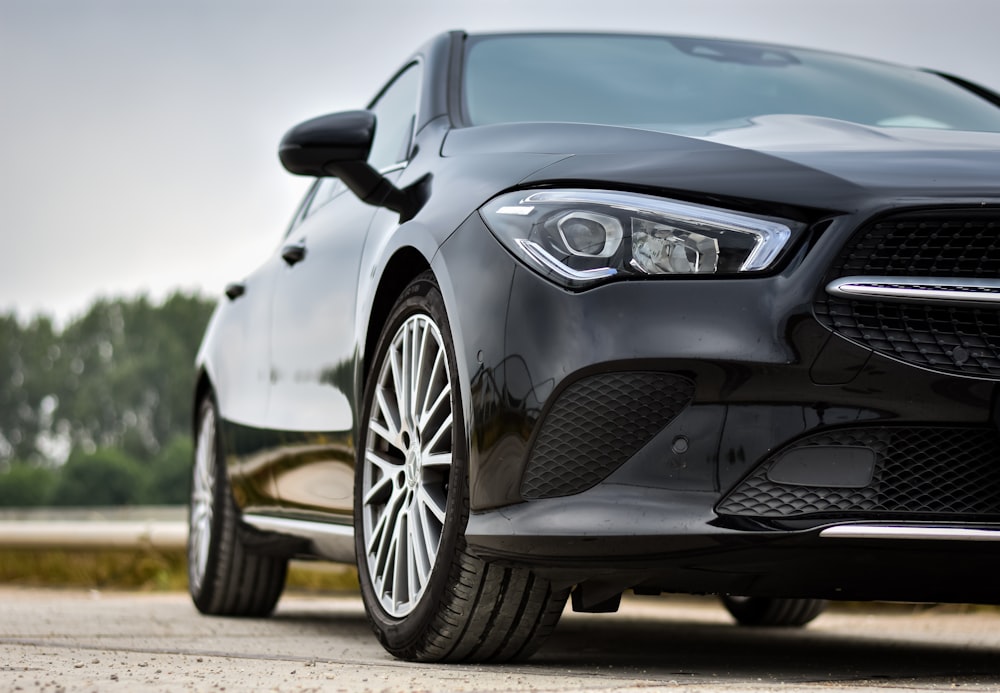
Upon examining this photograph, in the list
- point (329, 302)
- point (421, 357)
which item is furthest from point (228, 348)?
point (421, 357)

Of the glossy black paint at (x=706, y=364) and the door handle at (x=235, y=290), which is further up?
the glossy black paint at (x=706, y=364)

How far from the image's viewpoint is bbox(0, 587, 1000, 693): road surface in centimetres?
265

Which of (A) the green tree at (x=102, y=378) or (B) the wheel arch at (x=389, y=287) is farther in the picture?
(A) the green tree at (x=102, y=378)

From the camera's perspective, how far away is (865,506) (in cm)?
276

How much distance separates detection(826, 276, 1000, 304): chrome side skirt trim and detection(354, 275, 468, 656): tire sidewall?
835 mm

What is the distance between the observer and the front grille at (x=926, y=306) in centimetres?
275

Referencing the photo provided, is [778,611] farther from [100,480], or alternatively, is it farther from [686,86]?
[100,480]

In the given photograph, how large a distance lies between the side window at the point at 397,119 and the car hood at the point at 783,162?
2.98 ft

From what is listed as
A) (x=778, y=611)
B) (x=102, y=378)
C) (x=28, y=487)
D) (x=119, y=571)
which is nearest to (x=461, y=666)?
(x=778, y=611)

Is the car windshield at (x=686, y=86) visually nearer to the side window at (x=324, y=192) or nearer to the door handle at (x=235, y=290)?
the side window at (x=324, y=192)

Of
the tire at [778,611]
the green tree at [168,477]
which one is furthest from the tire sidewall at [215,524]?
the green tree at [168,477]

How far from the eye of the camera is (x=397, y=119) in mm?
4500

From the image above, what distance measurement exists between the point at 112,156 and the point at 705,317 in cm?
5312

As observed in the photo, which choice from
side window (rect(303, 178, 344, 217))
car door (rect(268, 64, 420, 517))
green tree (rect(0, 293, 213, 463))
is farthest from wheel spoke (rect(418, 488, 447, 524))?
green tree (rect(0, 293, 213, 463))
